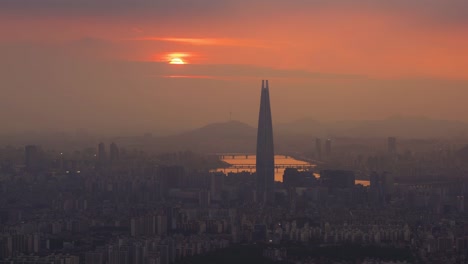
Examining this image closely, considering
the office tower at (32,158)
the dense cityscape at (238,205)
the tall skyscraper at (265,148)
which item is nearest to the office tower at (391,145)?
the dense cityscape at (238,205)

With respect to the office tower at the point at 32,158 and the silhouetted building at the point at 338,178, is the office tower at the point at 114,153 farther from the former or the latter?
the silhouetted building at the point at 338,178

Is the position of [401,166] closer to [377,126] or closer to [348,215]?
Result: [377,126]

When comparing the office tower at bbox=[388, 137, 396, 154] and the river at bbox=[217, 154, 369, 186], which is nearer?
the river at bbox=[217, 154, 369, 186]

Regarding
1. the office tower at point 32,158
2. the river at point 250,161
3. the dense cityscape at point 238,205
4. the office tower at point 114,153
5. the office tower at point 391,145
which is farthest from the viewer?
the office tower at point 391,145

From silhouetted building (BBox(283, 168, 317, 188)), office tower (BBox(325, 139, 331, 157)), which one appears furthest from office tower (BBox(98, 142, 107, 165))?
office tower (BBox(325, 139, 331, 157))

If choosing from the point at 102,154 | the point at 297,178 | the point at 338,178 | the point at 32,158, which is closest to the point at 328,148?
the point at 102,154

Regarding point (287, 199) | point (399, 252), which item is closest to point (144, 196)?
point (287, 199)

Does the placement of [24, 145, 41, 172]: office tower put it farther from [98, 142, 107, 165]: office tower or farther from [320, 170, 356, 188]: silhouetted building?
[320, 170, 356, 188]: silhouetted building
